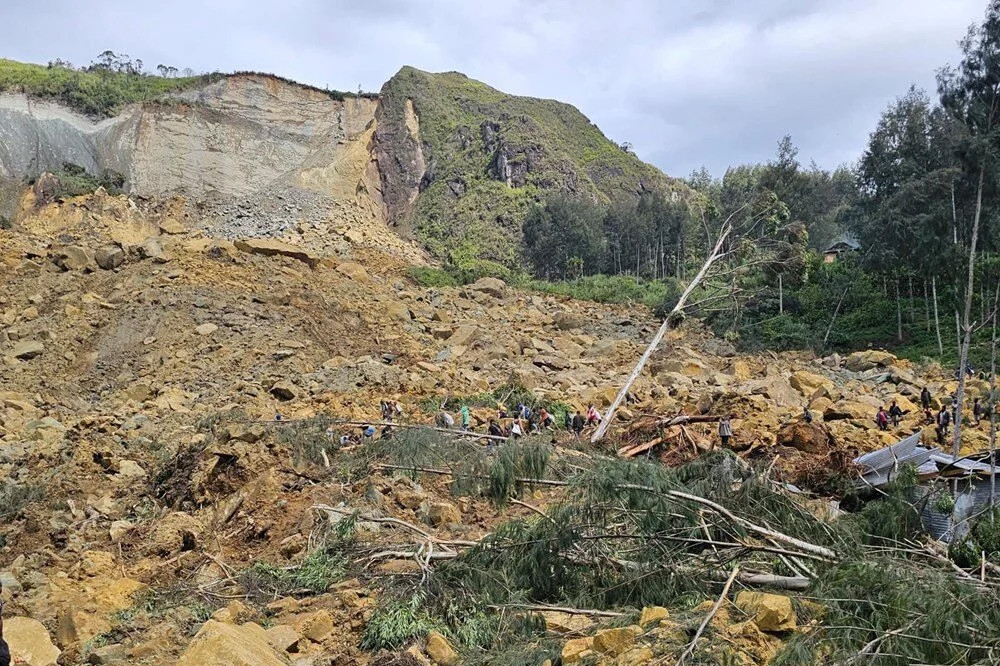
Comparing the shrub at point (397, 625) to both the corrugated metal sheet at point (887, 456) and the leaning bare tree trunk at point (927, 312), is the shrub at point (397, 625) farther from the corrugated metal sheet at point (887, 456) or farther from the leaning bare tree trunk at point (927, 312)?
the leaning bare tree trunk at point (927, 312)

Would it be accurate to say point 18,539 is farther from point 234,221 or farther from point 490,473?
point 234,221

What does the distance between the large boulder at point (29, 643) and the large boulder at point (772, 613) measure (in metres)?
4.82

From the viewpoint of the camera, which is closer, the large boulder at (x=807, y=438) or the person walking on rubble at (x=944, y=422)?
the large boulder at (x=807, y=438)

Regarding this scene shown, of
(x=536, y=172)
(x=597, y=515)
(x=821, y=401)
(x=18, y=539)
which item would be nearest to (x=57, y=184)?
(x=18, y=539)

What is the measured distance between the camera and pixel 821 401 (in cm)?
1571

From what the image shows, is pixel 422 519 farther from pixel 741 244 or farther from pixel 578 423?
pixel 741 244

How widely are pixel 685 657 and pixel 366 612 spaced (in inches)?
113

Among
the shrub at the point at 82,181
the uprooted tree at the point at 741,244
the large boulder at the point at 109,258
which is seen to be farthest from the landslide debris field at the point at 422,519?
the shrub at the point at 82,181

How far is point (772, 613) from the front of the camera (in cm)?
460

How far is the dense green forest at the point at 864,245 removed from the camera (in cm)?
1568

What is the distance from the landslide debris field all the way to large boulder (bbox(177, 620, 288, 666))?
0.05 feet

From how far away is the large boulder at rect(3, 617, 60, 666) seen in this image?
17.6 ft

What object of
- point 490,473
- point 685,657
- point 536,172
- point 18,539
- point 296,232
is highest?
point 536,172

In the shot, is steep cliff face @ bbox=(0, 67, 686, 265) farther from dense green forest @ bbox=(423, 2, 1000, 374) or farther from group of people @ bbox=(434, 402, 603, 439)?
group of people @ bbox=(434, 402, 603, 439)
